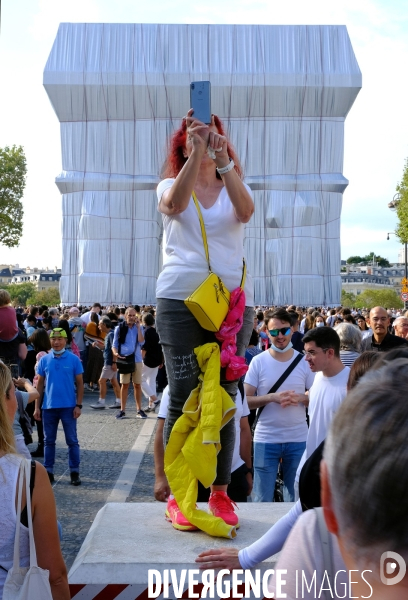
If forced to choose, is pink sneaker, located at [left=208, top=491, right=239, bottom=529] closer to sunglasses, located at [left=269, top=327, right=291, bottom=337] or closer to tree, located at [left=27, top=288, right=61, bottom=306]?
sunglasses, located at [left=269, top=327, right=291, bottom=337]

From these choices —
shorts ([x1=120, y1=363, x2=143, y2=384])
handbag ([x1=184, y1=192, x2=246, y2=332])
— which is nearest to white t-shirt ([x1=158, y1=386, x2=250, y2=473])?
handbag ([x1=184, y1=192, x2=246, y2=332])

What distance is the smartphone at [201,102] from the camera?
2.91 m

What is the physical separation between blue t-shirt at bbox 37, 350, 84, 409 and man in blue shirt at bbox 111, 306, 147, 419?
3450 mm

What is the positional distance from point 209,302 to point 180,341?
200mm

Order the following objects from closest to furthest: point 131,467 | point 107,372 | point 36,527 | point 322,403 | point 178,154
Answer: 1. point 36,527
2. point 178,154
3. point 322,403
4. point 131,467
5. point 107,372

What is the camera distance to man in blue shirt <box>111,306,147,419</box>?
10953 mm

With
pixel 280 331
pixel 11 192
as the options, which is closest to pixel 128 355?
pixel 280 331

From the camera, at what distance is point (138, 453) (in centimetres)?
823

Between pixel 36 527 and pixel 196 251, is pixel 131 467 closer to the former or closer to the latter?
pixel 196 251

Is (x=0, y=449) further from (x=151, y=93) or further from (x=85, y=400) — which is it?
(x=151, y=93)

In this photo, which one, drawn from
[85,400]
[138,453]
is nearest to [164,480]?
[138,453]

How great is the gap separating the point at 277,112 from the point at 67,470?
30024mm

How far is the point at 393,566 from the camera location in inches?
36.4

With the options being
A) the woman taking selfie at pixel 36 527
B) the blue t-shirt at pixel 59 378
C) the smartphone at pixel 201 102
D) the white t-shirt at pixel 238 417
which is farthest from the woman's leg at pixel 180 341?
the blue t-shirt at pixel 59 378
